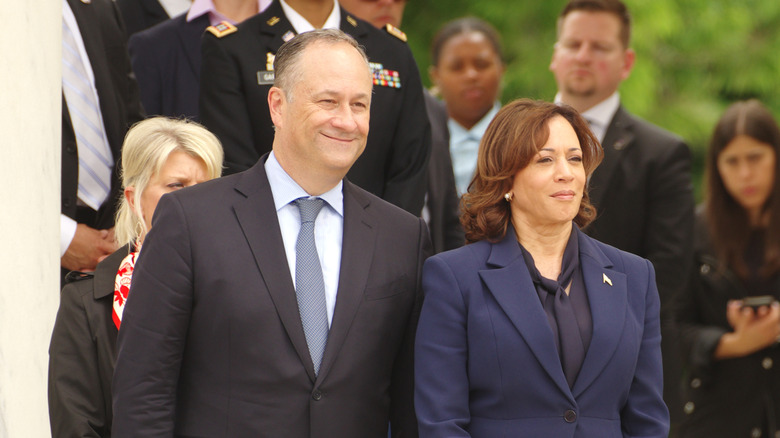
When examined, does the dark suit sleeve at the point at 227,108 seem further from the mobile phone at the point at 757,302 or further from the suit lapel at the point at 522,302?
the mobile phone at the point at 757,302

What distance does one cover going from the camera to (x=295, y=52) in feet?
12.2

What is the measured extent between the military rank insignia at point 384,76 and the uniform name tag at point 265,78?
433 millimetres

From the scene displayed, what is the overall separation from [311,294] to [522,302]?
648mm

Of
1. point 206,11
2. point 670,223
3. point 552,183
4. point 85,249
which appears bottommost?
point 670,223

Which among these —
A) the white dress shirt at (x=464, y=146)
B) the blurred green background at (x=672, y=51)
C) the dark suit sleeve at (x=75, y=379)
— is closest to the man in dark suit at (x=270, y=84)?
the dark suit sleeve at (x=75, y=379)

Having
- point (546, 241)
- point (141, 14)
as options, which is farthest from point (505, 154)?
point (141, 14)

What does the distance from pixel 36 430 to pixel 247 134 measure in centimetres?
141

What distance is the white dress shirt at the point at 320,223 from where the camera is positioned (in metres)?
3.64

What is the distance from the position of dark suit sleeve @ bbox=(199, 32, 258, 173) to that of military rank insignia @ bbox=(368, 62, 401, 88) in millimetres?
553

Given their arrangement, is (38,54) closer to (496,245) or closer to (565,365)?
(496,245)

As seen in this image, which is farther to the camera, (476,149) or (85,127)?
(476,149)

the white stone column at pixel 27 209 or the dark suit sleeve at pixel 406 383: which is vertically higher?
the white stone column at pixel 27 209

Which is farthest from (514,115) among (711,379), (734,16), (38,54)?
(734,16)

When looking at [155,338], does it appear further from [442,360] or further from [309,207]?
[442,360]
